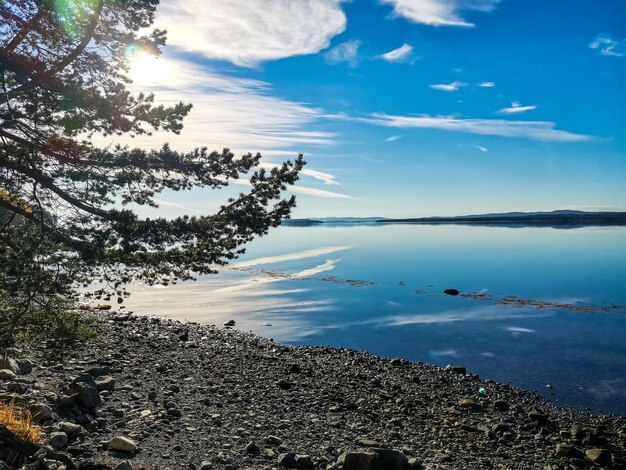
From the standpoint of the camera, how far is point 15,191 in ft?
42.4

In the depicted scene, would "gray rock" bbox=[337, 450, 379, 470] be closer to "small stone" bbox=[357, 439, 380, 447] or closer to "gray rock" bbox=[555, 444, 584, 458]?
"small stone" bbox=[357, 439, 380, 447]

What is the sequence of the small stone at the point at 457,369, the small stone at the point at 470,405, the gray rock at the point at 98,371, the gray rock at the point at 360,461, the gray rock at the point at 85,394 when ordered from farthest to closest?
the small stone at the point at 457,369, the small stone at the point at 470,405, the gray rock at the point at 98,371, the gray rock at the point at 85,394, the gray rock at the point at 360,461

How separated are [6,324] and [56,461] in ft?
15.6

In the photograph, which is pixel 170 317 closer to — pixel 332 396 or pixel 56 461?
Result: pixel 332 396

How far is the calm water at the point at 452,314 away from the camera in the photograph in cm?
2200

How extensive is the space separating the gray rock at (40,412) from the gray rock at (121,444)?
1.60 metres

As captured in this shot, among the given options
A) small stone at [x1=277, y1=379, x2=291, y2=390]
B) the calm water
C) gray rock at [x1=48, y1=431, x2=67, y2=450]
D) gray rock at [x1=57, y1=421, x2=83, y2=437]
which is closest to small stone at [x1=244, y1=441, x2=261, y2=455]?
gray rock at [x1=57, y1=421, x2=83, y2=437]

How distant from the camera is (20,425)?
8430 millimetres

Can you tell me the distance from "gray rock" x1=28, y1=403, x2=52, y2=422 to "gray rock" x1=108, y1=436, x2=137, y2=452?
1601 millimetres

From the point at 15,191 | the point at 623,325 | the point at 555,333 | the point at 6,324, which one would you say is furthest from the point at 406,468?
the point at 623,325

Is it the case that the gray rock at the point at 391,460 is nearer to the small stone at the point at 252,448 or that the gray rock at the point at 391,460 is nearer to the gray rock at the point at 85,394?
the small stone at the point at 252,448

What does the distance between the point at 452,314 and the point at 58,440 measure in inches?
1201

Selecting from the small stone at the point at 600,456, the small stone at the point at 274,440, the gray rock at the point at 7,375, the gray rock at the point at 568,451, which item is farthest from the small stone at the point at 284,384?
the small stone at the point at 600,456

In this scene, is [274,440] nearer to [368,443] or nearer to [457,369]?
[368,443]
